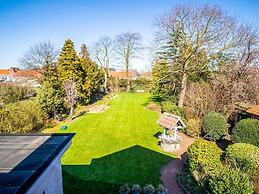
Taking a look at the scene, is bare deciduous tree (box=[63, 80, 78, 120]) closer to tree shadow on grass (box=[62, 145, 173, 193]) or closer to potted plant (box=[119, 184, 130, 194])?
tree shadow on grass (box=[62, 145, 173, 193])

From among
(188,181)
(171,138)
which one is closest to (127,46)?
(171,138)

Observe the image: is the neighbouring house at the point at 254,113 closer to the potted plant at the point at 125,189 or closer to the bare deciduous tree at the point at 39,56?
the potted plant at the point at 125,189

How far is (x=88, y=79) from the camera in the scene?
107ft

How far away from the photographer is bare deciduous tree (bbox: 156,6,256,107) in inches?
831

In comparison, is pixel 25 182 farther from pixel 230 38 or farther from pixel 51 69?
pixel 51 69

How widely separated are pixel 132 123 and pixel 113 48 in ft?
112

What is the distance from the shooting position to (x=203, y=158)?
9961 millimetres

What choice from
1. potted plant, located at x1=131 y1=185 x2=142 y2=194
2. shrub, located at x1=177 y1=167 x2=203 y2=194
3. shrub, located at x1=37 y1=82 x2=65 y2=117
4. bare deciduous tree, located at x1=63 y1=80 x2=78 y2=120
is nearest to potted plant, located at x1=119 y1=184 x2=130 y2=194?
potted plant, located at x1=131 y1=185 x2=142 y2=194

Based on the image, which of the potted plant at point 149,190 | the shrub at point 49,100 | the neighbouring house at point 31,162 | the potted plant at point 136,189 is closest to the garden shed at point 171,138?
the potted plant at point 149,190

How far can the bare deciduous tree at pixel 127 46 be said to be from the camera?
51.5m

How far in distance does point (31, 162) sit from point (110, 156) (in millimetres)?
9022

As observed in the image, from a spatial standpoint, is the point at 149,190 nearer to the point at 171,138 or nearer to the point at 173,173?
the point at 173,173

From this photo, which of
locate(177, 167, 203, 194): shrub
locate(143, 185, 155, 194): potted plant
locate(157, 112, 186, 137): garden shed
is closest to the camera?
locate(143, 185, 155, 194): potted plant

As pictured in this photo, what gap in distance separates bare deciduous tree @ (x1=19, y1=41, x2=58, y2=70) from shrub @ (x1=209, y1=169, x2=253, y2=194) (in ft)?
101
